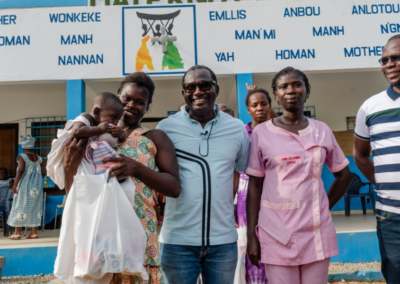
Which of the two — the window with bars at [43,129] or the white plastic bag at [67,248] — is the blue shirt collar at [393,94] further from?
the window with bars at [43,129]

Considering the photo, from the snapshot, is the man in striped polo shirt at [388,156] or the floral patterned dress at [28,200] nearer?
the man in striped polo shirt at [388,156]

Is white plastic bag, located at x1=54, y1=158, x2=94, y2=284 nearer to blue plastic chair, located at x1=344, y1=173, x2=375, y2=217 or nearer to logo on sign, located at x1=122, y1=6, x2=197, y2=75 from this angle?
logo on sign, located at x1=122, y1=6, x2=197, y2=75

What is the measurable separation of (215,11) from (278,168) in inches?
174

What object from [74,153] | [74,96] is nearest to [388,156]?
[74,153]

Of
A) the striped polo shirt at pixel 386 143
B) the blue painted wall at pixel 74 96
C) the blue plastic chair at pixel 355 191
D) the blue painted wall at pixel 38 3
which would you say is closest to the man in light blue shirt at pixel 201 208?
the striped polo shirt at pixel 386 143

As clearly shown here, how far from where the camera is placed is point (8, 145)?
7867 millimetres

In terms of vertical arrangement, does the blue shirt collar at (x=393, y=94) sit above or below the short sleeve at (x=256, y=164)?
above

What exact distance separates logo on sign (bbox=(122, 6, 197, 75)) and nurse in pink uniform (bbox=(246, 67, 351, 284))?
12.7 feet

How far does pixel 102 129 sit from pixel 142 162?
0.77 ft

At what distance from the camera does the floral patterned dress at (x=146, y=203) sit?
1612mm

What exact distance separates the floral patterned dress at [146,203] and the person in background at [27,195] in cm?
496

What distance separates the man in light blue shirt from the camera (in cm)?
174

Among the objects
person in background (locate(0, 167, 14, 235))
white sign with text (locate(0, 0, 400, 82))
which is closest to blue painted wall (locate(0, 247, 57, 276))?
person in background (locate(0, 167, 14, 235))

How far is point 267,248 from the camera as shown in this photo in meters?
1.80
